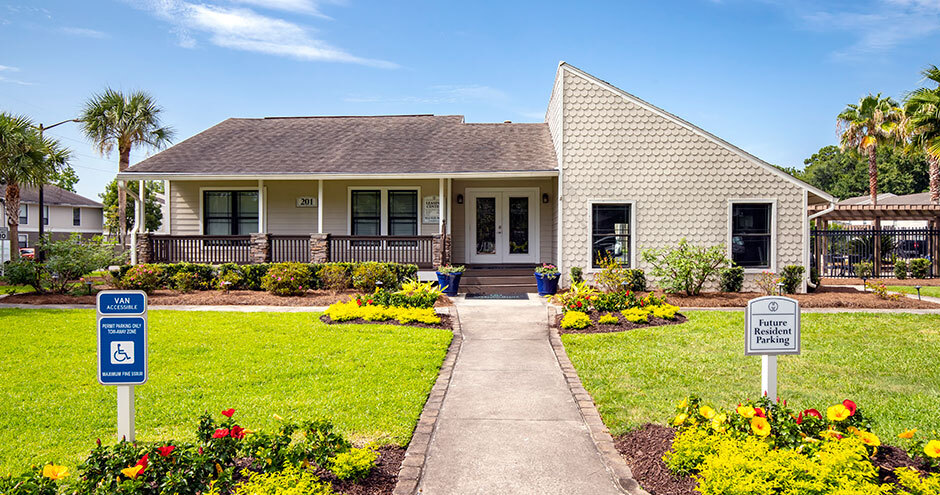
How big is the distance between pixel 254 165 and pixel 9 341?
27.7 feet

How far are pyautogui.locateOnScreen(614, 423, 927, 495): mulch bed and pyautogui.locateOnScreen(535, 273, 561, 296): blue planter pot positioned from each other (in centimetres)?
886

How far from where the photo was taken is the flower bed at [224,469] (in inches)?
116

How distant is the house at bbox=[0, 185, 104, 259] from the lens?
41406 mm

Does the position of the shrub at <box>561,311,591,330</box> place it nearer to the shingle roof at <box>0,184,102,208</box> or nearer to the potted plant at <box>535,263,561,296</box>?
the potted plant at <box>535,263,561,296</box>

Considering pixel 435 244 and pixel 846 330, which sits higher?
pixel 435 244

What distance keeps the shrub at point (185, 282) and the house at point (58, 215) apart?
113ft

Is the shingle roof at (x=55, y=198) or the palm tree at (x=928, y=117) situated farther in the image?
the shingle roof at (x=55, y=198)

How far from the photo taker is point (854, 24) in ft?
48.1

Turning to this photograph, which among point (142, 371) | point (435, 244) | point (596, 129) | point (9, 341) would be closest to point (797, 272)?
point (596, 129)

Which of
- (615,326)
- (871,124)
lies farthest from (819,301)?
(871,124)

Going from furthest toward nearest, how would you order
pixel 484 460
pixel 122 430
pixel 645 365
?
pixel 645 365 → pixel 484 460 → pixel 122 430

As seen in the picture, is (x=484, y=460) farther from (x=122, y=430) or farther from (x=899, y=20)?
(x=899, y=20)

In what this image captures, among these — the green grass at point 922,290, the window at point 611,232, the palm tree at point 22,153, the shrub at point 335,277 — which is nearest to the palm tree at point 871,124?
the green grass at point 922,290

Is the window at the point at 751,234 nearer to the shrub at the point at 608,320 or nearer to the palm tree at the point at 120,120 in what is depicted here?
the shrub at the point at 608,320
